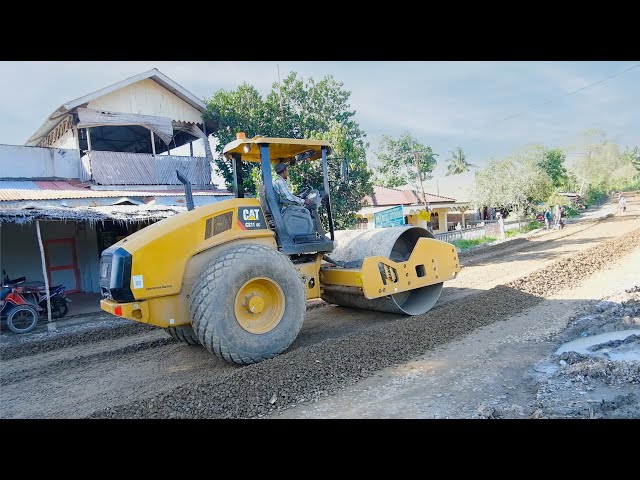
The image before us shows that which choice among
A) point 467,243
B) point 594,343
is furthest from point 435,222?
point 594,343

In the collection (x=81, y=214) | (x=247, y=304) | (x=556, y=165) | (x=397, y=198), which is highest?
(x=556, y=165)

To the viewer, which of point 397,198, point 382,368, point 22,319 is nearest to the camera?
point 382,368

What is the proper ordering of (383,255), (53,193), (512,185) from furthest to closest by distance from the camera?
(512,185) → (53,193) → (383,255)

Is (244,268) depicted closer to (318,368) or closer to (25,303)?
(318,368)

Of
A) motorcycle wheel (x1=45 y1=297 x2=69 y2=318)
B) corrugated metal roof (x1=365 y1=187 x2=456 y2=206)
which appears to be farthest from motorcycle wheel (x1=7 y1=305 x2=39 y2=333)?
corrugated metal roof (x1=365 y1=187 x2=456 y2=206)

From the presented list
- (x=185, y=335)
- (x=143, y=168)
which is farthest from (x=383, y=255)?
(x=143, y=168)

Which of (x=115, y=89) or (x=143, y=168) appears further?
(x=143, y=168)

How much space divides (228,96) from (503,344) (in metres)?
13.3

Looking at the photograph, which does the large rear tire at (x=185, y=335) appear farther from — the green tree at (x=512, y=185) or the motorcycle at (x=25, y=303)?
the green tree at (x=512, y=185)

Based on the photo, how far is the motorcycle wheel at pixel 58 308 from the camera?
951cm

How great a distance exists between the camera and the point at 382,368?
4566 mm

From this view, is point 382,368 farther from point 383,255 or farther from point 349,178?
point 349,178

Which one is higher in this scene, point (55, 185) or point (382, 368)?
point (55, 185)

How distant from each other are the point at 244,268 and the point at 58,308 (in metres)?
7.07
